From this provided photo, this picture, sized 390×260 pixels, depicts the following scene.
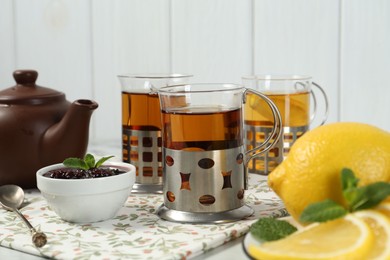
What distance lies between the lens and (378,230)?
2.41ft

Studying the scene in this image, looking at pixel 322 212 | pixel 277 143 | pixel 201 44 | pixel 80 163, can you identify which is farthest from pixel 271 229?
pixel 201 44

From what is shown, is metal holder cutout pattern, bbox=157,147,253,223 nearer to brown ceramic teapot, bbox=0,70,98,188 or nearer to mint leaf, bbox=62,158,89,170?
mint leaf, bbox=62,158,89,170

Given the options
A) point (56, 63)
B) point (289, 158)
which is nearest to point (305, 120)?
point (289, 158)

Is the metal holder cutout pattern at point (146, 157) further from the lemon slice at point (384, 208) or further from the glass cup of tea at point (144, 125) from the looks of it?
the lemon slice at point (384, 208)

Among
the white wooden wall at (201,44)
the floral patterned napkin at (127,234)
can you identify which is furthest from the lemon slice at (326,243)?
the white wooden wall at (201,44)

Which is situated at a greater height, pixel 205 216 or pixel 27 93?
pixel 27 93

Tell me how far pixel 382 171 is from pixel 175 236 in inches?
9.8

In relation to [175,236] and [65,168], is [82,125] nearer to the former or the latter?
[65,168]

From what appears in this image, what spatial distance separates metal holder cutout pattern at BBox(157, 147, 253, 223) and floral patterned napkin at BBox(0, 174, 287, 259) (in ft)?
0.06

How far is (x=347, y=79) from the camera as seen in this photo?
4.62 ft

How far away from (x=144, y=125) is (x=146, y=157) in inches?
1.9

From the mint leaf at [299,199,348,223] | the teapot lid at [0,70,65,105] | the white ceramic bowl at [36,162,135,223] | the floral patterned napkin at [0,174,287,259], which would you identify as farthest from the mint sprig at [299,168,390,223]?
the teapot lid at [0,70,65,105]

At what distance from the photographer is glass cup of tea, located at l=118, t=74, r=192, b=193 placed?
1102 mm

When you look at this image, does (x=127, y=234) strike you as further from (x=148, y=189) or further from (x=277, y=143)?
(x=277, y=143)
